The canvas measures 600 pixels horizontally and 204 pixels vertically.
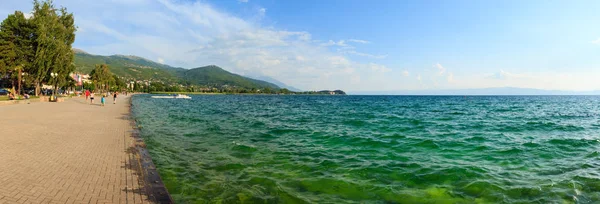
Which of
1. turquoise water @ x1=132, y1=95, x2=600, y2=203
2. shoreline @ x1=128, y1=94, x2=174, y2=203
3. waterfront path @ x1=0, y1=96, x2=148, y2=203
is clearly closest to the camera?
waterfront path @ x1=0, y1=96, x2=148, y2=203

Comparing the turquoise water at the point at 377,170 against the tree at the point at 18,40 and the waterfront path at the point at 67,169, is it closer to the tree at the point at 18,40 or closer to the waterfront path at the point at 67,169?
the waterfront path at the point at 67,169

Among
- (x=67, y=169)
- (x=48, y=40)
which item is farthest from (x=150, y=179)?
(x=48, y=40)

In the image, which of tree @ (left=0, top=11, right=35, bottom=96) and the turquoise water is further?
tree @ (left=0, top=11, right=35, bottom=96)

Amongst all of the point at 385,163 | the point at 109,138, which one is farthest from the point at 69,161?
the point at 385,163

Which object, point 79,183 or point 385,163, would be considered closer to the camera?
point 79,183

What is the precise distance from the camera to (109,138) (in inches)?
544

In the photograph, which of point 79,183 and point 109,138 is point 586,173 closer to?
point 79,183

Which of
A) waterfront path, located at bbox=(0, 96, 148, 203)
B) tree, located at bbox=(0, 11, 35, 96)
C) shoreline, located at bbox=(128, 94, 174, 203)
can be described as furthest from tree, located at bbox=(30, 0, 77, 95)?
shoreline, located at bbox=(128, 94, 174, 203)

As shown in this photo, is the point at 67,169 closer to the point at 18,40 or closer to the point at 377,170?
the point at 377,170

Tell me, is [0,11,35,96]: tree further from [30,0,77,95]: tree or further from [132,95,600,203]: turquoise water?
[132,95,600,203]: turquoise water

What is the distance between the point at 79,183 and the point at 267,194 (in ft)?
14.4

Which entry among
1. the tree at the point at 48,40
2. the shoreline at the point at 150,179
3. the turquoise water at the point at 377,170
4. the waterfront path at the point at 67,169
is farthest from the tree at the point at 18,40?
the shoreline at the point at 150,179

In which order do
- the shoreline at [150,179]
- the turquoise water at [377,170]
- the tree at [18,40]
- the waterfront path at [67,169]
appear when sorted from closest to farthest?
the waterfront path at [67,169] < the shoreline at [150,179] < the turquoise water at [377,170] < the tree at [18,40]

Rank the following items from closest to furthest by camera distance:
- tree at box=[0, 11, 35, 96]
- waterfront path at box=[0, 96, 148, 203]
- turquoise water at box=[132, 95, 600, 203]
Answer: waterfront path at box=[0, 96, 148, 203] < turquoise water at box=[132, 95, 600, 203] < tree at box=[0, 11, 35, 96]
